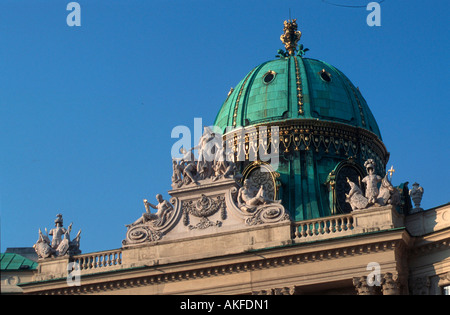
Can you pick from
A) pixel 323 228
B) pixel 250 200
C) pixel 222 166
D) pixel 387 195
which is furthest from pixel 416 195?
pixel 222 166

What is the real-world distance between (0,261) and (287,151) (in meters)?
12.8

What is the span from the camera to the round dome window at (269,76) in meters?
52.9

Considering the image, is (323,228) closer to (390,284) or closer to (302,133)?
(390,284)

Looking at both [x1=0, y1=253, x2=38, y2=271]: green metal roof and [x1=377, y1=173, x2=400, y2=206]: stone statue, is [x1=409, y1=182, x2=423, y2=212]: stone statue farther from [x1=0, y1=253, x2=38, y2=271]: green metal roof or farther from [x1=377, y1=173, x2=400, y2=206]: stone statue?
[x1=0, y1=253, x2=38, y2=271]: green metal roof

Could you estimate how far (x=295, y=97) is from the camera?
169 feet

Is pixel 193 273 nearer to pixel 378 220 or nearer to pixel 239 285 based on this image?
pixel 239 285

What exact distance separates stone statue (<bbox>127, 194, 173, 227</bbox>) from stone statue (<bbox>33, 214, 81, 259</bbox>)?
2.87m

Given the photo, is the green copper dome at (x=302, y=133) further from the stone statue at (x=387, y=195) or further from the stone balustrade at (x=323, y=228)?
the stone statue at (x=387, y=195)

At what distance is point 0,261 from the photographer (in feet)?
161

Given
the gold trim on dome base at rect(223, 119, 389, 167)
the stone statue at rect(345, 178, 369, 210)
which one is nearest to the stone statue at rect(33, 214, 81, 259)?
the gold trim on dome base at rect(223, 119, 389, 167)

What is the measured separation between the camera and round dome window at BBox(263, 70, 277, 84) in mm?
52938

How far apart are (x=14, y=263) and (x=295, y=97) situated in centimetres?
1392

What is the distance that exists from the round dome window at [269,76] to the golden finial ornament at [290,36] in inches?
102
